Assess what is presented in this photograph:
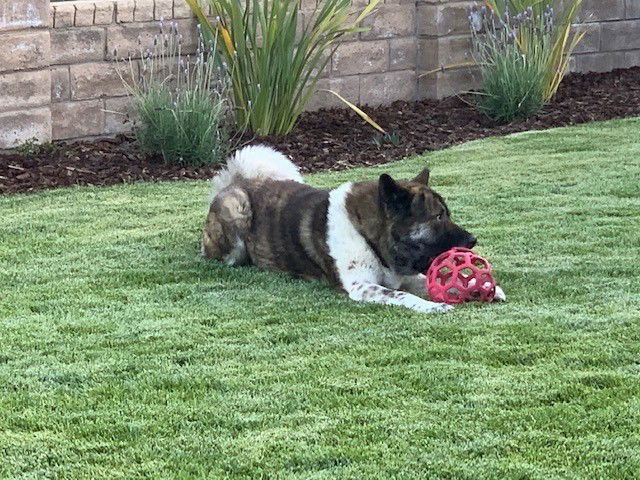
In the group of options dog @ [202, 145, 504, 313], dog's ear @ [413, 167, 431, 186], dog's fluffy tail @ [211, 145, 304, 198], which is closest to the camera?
dog @ [202, 145, 504, 313]

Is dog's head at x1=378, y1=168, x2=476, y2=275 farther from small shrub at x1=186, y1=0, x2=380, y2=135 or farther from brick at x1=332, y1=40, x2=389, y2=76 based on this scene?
brick at x1=332, y1=40, x2=389, y2=76

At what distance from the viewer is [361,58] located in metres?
12.5

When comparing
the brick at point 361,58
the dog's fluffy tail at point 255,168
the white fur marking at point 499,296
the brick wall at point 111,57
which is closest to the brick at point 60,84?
the brick wall at point 111,57

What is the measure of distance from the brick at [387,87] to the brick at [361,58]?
0.08m

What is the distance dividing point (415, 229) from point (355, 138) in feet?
16.2

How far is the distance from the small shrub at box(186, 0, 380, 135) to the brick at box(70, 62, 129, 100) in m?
0.83

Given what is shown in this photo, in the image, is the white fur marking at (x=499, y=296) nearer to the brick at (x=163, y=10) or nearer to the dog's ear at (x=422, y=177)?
the dog's ear at (x=422, y=177)

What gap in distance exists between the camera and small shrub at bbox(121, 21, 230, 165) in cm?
1022

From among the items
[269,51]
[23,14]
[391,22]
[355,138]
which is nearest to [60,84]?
[23,14]

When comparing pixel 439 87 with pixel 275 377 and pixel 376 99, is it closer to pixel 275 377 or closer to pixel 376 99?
pixel 376 99

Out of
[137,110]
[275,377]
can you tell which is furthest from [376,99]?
[275,377]

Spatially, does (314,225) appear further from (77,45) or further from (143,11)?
(143,11)

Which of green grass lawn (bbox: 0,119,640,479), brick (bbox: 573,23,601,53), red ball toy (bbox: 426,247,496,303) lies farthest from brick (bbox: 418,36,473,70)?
red ball toy (bbox: 426,247,496,303)

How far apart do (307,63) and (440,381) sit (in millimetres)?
7071
